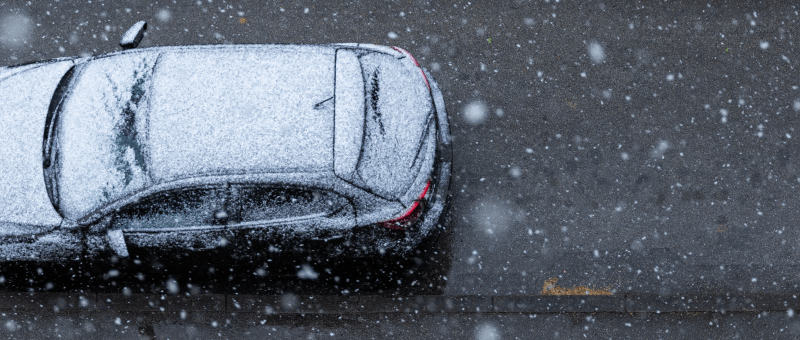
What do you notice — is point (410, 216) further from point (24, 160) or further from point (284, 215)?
point (24, 160)

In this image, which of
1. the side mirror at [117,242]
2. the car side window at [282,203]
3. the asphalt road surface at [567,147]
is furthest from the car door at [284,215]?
the side mirror at [117,242]

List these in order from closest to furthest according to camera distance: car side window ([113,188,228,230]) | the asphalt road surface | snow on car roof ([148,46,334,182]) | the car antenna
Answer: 1. snow on car roof ([148,46,334,182])
2. car side window ([113,188,228,230])
3. the car antenna
4. the asphalt road surface

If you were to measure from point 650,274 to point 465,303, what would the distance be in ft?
5.41

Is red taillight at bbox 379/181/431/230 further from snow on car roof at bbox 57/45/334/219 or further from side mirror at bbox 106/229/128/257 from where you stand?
side mirror at bbox 106/229/128/257

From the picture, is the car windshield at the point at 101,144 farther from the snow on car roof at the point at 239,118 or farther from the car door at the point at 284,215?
the car door at the point at 284,215

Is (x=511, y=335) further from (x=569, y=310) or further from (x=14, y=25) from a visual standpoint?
(x=14, y=25)

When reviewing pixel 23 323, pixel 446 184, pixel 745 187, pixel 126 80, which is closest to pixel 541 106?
pixel 446 184

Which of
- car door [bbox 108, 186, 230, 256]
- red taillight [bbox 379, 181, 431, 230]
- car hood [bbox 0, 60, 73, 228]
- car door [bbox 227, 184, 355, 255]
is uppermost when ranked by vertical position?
red taillight [bbox 379, 181, 431, 230]

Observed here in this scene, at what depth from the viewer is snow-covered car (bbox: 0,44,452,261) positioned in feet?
11.5

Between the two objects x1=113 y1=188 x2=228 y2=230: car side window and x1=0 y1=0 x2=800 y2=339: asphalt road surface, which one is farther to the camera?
x1=0 y1=0 x2=800 y2=339: asphalt road surface

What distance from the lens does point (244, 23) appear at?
18.4 feet

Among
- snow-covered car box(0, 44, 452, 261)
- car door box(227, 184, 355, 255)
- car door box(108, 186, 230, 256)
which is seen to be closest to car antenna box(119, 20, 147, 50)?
snow-covered car box(0, 44, 452, 261)

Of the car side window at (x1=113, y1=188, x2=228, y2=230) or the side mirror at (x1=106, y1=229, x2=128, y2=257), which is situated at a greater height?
the car side window at (x1=113, y1=188, x2=228, y2=230)

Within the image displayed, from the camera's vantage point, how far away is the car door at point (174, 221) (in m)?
3.60
